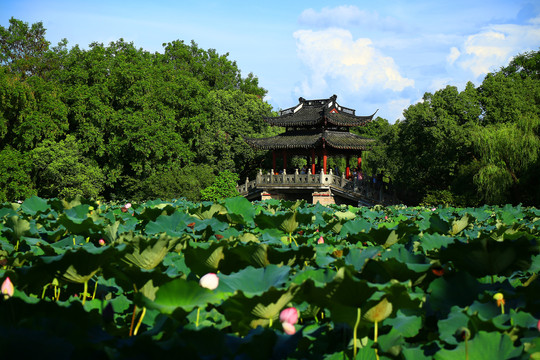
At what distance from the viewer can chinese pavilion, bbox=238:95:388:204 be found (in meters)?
24.9

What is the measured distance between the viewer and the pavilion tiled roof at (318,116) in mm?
27438

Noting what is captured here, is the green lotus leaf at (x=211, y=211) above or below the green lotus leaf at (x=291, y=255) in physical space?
above

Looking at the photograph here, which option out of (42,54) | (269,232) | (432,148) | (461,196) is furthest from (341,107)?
(269,232)

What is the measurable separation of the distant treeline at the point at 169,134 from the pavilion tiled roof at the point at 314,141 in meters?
1.80

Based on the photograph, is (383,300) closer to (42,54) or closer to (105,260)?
(105,260)

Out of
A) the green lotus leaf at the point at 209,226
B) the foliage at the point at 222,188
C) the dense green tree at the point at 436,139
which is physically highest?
the dense green tree at the point at 436,139

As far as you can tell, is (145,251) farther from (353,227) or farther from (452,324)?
(353,227)

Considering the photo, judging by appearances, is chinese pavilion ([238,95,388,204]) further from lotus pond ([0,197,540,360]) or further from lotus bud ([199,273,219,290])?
lotus bud ([199,273,219,290])

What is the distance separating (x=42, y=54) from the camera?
30.0 metres

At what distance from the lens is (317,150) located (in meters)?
28.2

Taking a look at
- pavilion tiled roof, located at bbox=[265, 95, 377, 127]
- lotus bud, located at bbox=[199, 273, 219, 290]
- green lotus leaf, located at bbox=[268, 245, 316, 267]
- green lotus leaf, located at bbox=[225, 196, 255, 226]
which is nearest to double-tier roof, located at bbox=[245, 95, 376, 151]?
pavilion tiled roof, located at bbox=[265, 95, 377, 127]

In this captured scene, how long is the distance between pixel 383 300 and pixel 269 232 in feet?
5.08

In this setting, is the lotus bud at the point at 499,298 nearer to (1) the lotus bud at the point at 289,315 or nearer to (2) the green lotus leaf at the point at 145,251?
(1) the lotus bud at the point at 289,315

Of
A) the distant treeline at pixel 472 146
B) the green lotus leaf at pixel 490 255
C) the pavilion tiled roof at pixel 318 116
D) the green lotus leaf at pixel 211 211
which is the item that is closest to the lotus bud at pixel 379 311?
the green lotus leaf at pixel 490 255
